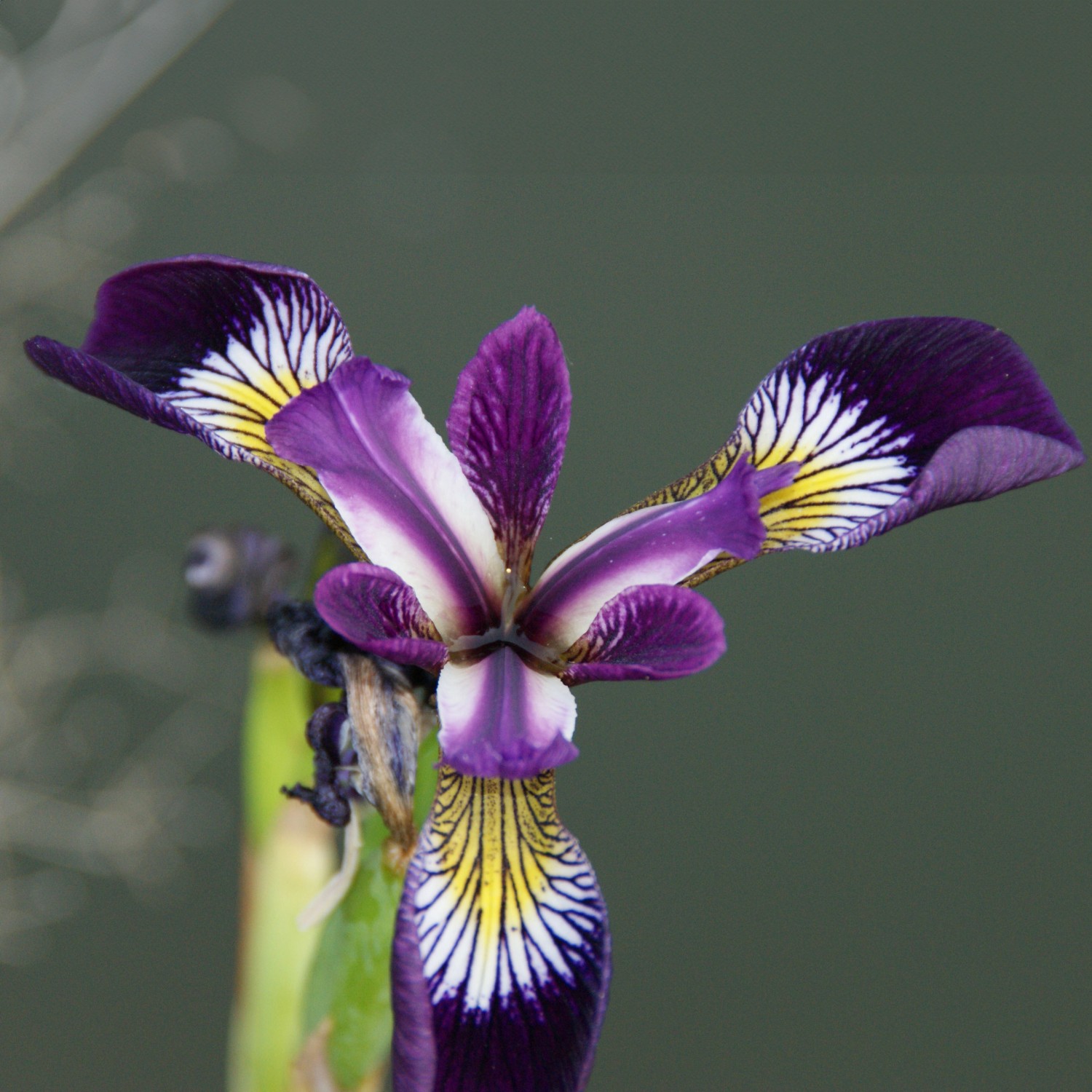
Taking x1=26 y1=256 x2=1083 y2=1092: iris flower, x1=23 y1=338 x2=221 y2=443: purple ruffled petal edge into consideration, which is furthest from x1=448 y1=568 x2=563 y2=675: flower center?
x1=23 y1=338 x2=221 y2=443: purple ruffled petal edge

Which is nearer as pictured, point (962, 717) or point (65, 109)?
point (65, 109)

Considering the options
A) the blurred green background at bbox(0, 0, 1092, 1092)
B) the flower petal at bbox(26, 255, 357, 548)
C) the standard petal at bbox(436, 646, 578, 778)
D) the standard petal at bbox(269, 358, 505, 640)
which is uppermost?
the blurred green background at bbox(0, 0, 1092, 1092)

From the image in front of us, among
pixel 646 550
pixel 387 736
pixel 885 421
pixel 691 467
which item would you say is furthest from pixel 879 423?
pixel 691 467

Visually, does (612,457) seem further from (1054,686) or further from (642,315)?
(1054,686)

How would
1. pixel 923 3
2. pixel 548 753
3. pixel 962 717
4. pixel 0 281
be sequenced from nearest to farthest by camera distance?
→ pixel 548 753
pixel 0 281
pixel 923 3
pixel 962 717

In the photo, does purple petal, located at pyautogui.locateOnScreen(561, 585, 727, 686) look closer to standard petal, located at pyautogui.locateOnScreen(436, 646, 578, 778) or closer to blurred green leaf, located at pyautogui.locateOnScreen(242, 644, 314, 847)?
standard petal, located at pyautogui.locateOnScreen(436, 646, 578, 778)

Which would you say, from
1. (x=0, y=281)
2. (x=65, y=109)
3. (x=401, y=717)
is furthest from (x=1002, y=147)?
(x=401, y=717)

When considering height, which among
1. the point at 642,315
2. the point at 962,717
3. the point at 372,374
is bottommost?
the point at 372,374

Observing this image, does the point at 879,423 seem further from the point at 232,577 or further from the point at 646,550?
the point at 232,577
